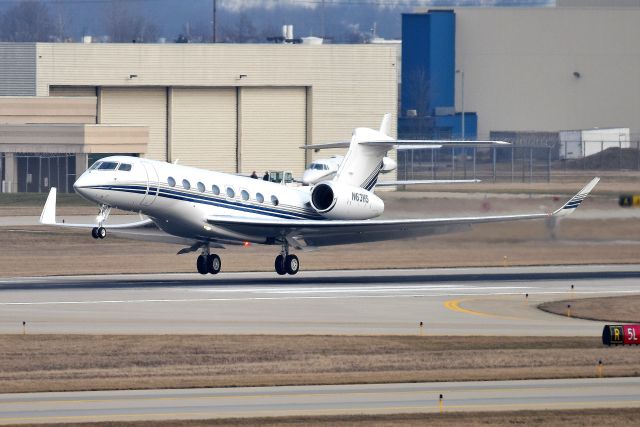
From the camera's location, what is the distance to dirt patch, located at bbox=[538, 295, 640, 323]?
35.2m

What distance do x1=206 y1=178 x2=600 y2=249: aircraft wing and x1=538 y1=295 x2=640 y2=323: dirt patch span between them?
558cm

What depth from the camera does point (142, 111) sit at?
92500 mm

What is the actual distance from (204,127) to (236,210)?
4968 cm

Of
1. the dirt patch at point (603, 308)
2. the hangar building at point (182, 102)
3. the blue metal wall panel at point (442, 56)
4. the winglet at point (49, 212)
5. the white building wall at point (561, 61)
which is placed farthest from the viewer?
the blue metal wall panel at point (442, 56)

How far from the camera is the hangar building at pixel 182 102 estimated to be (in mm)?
87375

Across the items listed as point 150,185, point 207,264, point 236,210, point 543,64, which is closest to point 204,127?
point 543,64

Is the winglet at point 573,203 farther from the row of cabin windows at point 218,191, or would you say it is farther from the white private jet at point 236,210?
the row of cabin windows at point 218,191

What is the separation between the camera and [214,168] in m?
94.9

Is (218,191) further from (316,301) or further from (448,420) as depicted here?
(448,420)

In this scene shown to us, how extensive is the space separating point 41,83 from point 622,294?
189 feet

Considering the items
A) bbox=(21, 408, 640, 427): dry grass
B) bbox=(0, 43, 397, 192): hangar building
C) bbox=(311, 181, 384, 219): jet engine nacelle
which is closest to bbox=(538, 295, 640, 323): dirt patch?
bbox=(311, 181, 384, 219): jet engine nacelle

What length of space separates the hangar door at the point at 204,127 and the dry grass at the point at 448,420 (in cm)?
7212

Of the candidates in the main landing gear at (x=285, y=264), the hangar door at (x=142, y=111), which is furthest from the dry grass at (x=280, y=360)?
the hangar door at (x=142, y=111)

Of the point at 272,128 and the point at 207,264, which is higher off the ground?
the point at 272,128
